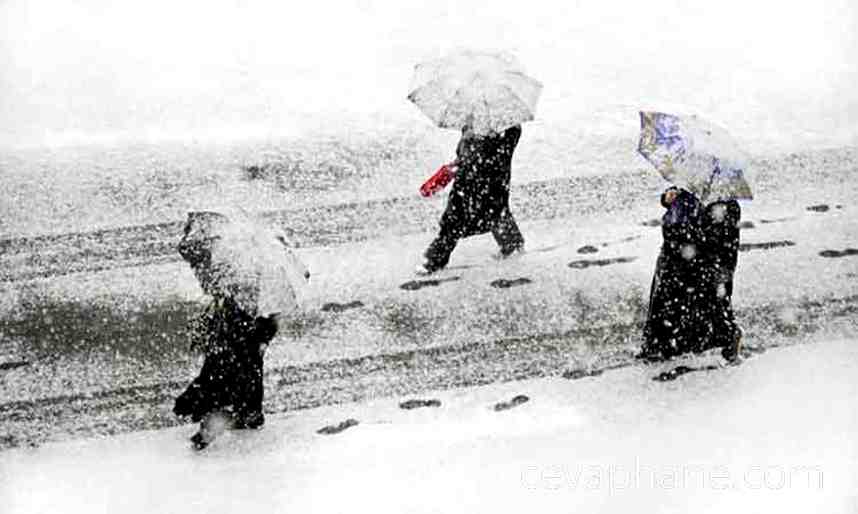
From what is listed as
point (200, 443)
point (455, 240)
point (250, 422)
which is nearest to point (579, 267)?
point (455, 240)

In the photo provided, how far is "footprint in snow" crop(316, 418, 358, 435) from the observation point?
25.0ft

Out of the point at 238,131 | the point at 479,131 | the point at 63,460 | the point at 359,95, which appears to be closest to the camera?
the point at 63,460

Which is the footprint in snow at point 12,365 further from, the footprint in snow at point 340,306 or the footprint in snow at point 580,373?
the footprint in snow at point 580,373

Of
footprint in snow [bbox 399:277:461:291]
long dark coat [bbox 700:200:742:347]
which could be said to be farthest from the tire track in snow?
footprint in snow [bbox 399:277:461:291]

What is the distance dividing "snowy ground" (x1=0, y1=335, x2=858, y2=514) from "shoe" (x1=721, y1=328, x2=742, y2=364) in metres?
0.17

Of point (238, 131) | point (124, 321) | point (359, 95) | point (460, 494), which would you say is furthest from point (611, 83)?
point (460, 494)

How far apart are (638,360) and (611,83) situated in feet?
18.0

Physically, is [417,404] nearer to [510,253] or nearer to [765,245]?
[510,253]

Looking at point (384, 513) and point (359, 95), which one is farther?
point (359, 95)

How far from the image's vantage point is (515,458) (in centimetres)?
718

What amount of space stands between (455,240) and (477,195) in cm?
45

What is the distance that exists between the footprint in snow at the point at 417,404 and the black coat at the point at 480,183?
185 cm

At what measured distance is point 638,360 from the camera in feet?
27.8

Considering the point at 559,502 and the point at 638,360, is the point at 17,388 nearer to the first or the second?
the point at 559,502
